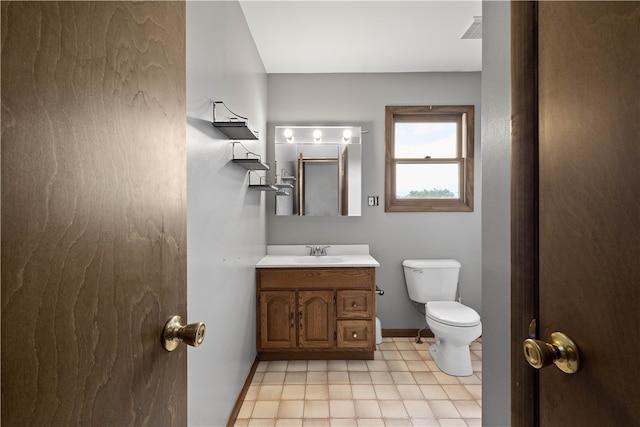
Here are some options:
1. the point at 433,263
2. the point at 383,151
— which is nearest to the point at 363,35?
the point at 383,151

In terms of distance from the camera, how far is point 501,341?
1.16 meters

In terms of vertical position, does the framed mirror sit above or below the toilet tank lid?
above

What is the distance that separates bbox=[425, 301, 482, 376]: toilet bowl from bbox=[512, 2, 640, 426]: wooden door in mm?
1669

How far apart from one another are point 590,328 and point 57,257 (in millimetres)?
800

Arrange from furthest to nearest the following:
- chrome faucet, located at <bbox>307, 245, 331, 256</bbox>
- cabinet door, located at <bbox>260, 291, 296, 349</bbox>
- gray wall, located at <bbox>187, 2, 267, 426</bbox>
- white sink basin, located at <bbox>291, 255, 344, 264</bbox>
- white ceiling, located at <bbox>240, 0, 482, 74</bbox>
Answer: chrome faucet, located at <bbox>307, 245, 331, 256</bbox> → white sink basin, located at <bbox>291, 255, 344, 264</bbox> → cabinet door, located at <bbox>260, 291, 296, 349</bbox> → white ceiling, located at <bbox>240, 0, 482, 74</bbox> → gray wall, located at <bbox>187, 2, 267, 426</bbox>

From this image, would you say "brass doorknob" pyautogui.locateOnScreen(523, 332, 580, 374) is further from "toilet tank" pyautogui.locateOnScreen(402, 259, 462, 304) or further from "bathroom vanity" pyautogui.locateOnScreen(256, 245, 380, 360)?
"toilet tank" pyautogui.locateOnScreen(402, 259, 462, 304)

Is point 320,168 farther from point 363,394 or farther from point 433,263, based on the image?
point 363,394

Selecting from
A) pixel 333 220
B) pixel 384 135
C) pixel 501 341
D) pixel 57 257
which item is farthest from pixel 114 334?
pixel 384 135

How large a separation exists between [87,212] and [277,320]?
7.42 feet

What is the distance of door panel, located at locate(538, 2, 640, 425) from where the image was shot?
0.47 metres

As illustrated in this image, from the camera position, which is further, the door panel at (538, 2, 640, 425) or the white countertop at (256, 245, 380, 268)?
the white countertop at (256, 245, 380, 268)

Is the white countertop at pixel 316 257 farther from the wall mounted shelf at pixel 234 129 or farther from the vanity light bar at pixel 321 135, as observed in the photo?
the wall mounted shelf at pixel 234 129

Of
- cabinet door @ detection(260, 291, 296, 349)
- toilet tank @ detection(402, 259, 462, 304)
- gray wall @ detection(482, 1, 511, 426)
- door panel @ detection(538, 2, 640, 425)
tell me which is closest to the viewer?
door panel @ detection(538, 2, 640, 425)

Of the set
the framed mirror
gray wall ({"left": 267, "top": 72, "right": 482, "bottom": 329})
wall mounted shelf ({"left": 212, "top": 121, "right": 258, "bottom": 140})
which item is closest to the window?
gray wall ({"left": 267, "top": 72, "right": 482, "bottom": 329})
